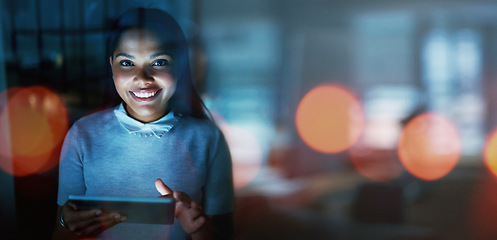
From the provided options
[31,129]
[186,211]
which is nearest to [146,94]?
[186,211]

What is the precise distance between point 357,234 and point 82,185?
3.80 ft

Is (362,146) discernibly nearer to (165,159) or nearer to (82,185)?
(165,159)

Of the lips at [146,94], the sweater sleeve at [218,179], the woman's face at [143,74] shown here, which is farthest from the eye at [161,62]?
the sweater sleeve at [218,179]

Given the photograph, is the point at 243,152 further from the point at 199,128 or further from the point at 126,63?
the point at 126,63

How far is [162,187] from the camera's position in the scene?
Result: 1.56 m

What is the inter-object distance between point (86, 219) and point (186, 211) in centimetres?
42

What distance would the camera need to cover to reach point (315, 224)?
157 cm

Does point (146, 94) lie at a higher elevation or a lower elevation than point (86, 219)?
higher

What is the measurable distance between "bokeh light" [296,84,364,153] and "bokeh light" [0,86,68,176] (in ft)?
3.44

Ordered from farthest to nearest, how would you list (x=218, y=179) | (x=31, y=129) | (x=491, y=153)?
(x=31, y=129) < (x=218, y=179) < (x=491, y=153)

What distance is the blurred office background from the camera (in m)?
1.46

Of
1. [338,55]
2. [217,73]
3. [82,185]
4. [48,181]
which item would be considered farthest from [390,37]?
[48,181]

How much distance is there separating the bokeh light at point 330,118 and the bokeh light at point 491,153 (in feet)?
1.58

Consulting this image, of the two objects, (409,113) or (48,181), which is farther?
(48,181)
